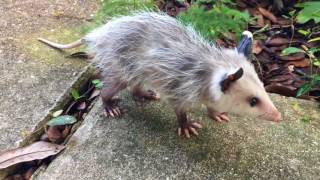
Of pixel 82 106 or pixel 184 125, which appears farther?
pixel 82 106

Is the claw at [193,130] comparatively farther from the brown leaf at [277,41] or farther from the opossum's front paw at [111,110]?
the brown leaf at [277,41]

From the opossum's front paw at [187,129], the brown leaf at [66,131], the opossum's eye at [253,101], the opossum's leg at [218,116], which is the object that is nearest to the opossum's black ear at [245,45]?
the opossum's eye at [253,101]

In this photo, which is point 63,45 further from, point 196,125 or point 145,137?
point 196,125

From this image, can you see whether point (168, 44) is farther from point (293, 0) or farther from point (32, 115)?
point (293, 0)

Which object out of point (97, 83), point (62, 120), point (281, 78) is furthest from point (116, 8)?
point (281, 78)

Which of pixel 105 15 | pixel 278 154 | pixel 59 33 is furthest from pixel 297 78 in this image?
pixel 59 33

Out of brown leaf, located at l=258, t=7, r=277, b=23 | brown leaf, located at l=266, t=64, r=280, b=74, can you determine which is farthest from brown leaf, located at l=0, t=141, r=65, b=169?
brown leaf, located at l=258, t=7, r=277, b=23

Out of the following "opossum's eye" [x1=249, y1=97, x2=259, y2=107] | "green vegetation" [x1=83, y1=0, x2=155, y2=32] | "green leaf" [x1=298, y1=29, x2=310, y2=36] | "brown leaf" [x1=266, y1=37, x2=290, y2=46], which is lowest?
"brown leaf" [x1=266, y1=37, x2=290, y2=46]

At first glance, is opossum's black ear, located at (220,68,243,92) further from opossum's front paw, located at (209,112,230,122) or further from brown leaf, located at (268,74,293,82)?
brown leaf, located at (268,74,293,82)
